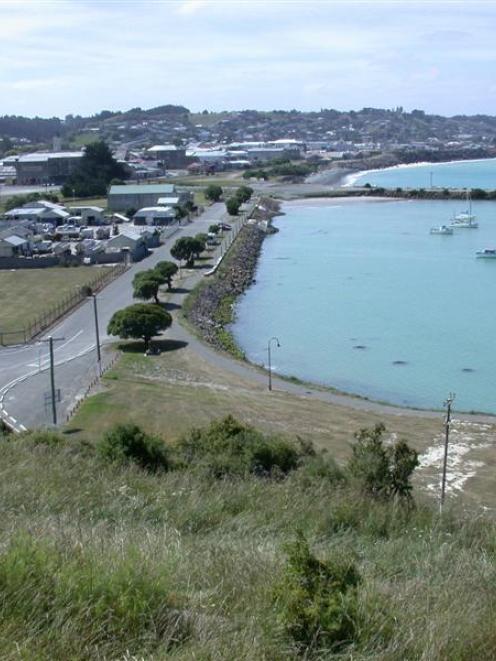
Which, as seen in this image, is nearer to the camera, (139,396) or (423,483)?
(423,483)

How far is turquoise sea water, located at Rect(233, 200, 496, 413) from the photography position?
9.57 metres

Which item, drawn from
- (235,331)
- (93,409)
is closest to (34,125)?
(235,331)

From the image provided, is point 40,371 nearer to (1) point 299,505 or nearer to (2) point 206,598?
(1) point 299,505

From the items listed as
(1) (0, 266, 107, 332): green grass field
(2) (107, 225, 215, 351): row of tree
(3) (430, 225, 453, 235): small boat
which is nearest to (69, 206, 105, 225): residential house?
(1) (0, 266, 107, 332): green grass field

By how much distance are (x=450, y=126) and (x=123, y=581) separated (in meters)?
99.2

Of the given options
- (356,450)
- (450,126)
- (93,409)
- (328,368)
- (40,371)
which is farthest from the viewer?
(450,126)

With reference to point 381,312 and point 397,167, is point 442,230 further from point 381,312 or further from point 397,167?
point 397,167

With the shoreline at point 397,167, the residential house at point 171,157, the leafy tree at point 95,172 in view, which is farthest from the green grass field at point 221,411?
the residential house at point 171,157

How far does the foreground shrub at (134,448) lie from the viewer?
3693mm

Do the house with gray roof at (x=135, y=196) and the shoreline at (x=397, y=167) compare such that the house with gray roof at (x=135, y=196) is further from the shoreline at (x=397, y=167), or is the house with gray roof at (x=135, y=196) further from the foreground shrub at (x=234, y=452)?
the foreground shrub at (x=234, y=452)

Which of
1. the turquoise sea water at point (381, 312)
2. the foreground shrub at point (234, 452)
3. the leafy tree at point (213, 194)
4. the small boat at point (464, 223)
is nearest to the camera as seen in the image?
the foreground shrub at point (234, 452)

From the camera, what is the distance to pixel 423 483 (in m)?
5.32

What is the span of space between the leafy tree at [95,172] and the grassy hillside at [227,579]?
27.0 metres

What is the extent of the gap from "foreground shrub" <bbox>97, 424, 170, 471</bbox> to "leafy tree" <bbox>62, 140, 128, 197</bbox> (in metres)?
24.9
